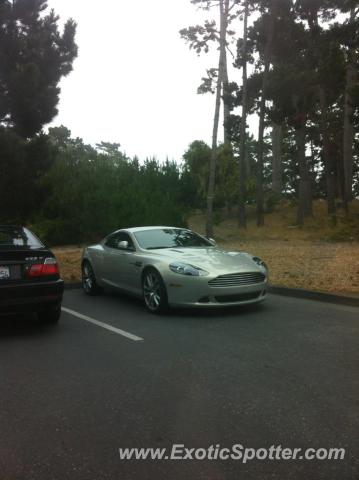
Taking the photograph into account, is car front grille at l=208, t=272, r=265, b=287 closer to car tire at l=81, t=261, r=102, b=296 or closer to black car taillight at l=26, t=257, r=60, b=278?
black car taillight at l=26, t=257, r=60, b=278

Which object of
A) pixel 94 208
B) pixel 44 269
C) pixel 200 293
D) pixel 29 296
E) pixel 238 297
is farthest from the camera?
pixel 94 208

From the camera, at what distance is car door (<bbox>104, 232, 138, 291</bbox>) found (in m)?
8.91

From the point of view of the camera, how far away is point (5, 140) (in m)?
12.7

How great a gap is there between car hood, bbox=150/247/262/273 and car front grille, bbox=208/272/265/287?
0.07 meters

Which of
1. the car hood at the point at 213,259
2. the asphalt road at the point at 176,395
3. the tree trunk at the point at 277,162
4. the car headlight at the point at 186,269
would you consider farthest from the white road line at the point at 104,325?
the tree trunk at the point at 277,162

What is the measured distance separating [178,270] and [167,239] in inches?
61.0

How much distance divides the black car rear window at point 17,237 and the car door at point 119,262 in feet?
6.50

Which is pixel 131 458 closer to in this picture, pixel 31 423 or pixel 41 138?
pixel 31 423

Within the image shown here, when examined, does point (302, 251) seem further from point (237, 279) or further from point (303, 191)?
point (303, 191)

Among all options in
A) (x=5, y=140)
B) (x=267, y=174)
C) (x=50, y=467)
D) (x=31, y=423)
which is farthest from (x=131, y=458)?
(x=267, y=174)

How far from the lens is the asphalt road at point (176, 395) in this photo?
10.2 ft

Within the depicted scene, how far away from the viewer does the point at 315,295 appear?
29.8 ft

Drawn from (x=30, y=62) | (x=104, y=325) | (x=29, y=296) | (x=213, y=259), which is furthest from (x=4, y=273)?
(x=30, y=62)

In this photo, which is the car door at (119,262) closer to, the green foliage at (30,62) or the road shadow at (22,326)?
the road shadow at (22,326)
